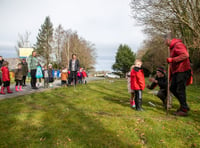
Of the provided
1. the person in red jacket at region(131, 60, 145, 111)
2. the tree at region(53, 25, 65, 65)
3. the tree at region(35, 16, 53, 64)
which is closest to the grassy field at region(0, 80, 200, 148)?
the person in red jacket at region(131, 60, 145, 111)

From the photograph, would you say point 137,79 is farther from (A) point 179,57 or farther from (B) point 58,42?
(B) point 58,42

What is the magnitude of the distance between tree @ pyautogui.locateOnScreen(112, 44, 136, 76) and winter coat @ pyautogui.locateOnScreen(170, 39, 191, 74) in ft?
198

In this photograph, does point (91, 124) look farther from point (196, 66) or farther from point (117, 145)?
point (196, 66)

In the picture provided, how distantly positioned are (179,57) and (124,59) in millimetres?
61167

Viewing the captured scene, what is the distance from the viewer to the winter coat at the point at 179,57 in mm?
4277

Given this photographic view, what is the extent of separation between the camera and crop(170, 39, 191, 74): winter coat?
168 inches

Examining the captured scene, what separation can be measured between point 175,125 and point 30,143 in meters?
3.12

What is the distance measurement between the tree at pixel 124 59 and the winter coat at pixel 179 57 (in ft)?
198

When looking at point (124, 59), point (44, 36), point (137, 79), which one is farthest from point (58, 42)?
point (137, 79)

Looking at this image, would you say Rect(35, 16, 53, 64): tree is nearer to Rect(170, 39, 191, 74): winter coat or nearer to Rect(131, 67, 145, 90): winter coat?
Rect(131, 67, 145, 90): winter coat

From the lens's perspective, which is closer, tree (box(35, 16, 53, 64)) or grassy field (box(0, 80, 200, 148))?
grassy field (box(0, 80, 200, 148))

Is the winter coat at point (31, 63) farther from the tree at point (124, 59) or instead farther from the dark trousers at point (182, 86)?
the tree at point (124, 59)

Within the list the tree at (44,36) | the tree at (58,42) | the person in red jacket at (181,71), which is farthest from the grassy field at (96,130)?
the tree at (44,36)

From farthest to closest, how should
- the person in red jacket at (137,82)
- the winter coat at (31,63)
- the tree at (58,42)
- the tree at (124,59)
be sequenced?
the tree at (124,59)
the tree at (58,42)
the winter coat at (31,63)
the person in red jacket at (137,82)
